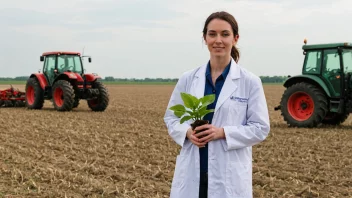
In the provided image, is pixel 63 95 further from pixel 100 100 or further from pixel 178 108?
pixel 178 108

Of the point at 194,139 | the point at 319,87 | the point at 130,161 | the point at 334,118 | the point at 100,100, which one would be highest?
the point at 319,87

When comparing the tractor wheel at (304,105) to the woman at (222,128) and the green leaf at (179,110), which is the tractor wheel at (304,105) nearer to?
the woman at (222,128)

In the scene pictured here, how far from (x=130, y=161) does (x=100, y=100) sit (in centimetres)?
941

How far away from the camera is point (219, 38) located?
245 cm

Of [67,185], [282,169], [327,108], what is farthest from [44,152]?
[327,108]

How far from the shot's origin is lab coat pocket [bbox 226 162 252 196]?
2.34 m

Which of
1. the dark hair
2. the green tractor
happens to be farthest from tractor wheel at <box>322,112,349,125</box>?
the dark hair

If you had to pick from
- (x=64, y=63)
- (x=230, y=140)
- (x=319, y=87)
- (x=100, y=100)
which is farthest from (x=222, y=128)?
(x=64, y=63)

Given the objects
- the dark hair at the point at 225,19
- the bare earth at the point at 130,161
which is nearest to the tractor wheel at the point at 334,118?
the bare earth at the point at 130,161

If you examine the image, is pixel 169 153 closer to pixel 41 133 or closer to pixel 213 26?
pixel 41 133

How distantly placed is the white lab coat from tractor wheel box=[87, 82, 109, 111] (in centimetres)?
1416

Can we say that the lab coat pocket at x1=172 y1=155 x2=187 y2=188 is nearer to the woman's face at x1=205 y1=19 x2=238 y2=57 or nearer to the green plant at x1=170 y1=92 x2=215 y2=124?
the green plant at x1=170 y1=92 x2=215 y2=124

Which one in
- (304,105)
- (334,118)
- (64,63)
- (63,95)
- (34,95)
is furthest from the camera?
(34,95)

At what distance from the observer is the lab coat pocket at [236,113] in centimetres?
239
